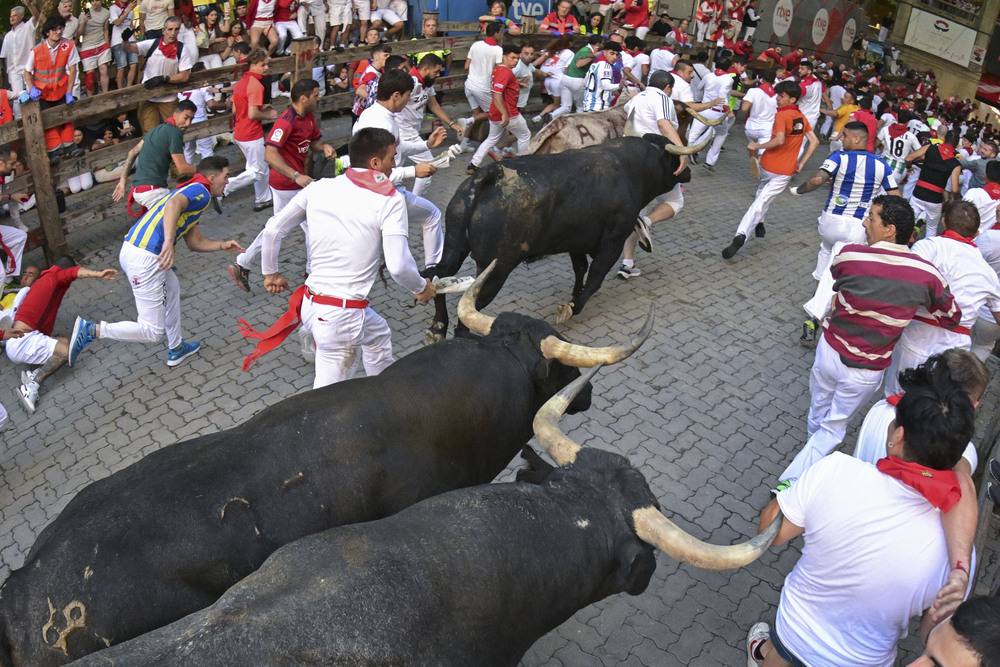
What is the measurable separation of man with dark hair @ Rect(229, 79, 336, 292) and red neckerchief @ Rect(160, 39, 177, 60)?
323 cm

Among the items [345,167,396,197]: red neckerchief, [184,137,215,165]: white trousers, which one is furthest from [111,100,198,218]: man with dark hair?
[345,167,396,197]: red neckerchief

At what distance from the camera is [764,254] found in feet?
32.1

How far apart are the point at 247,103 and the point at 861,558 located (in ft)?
26.7

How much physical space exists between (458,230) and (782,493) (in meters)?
3.91

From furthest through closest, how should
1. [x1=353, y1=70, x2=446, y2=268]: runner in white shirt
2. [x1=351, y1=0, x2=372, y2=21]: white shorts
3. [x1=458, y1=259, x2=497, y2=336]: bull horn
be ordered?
[x1=351, y1=0, x2=372, y2=21]: white shorts
[x1=353, y1=70, x2=446, y2=268]: runner in white shirt
[x1=458, y1=259, x2=497, y2=336]: bull horn

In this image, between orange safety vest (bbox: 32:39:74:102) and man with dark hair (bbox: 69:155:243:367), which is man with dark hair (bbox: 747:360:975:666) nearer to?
man with dark hair (bbox: 69:155:243:367)

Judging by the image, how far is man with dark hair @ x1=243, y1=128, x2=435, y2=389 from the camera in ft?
16.7

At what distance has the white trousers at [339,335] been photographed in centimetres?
523

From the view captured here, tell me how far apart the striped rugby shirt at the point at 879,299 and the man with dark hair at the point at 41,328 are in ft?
18.3

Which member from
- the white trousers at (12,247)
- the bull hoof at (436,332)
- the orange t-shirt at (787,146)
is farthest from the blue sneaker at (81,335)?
the orange t-shirt at (787,146)

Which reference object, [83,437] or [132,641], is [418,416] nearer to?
[132,641]

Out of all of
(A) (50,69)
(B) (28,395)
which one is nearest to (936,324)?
(B) (28,395)

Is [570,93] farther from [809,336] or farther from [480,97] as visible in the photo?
[809,336]

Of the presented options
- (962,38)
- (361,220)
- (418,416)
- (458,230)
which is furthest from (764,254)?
(962,38)
